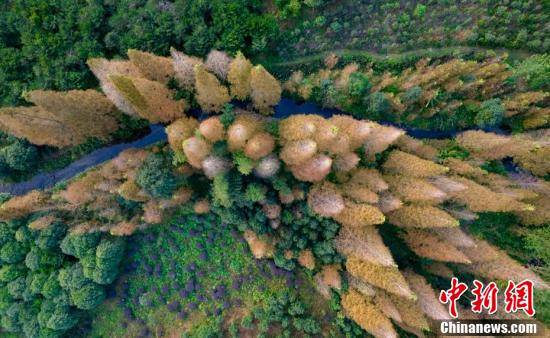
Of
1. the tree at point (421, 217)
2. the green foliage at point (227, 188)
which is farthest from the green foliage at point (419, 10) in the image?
the green foliage at point (227, 188)

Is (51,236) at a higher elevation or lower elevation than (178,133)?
lower

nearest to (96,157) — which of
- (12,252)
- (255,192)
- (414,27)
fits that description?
(12,252)

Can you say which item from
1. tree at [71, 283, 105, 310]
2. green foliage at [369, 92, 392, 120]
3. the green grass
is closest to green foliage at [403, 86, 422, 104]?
green foliage at [369, 92, 392, 120]

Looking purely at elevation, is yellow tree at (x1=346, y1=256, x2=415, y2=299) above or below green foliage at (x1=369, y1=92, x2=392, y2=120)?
below

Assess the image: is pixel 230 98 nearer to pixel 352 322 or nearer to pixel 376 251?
pixel 376 251

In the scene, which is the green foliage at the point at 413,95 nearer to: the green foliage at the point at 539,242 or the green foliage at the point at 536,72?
the green foliage at the point at 536,72

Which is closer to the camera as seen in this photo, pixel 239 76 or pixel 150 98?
pixel 150 98

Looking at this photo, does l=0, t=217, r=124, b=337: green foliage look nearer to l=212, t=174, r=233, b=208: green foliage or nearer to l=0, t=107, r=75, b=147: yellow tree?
l=0, t=107, r=75, b=147: yellow tree

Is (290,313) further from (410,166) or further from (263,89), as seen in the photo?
(263,89)
